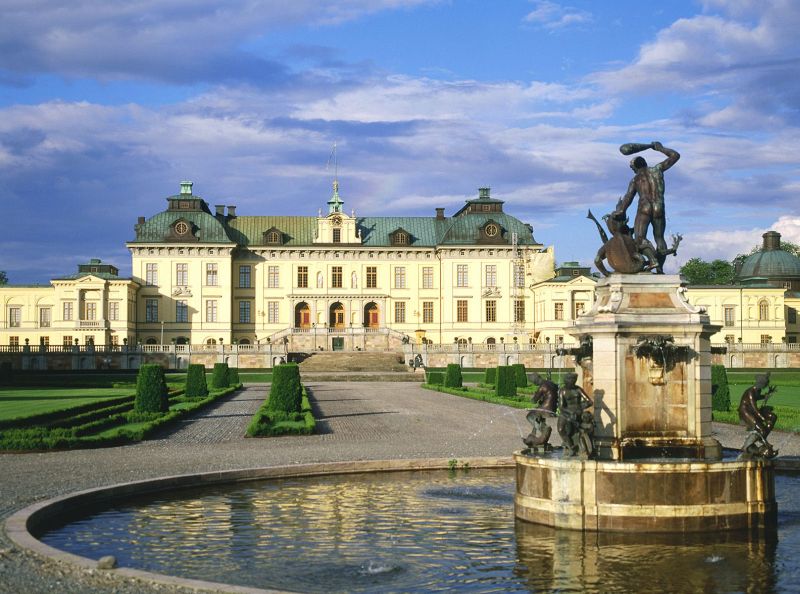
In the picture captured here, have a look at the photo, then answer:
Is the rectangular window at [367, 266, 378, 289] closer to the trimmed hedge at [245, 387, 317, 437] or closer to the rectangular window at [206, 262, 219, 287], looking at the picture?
the rectangular window at [206, 262, 219, 287]

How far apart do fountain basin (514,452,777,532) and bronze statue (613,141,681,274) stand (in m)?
2.88

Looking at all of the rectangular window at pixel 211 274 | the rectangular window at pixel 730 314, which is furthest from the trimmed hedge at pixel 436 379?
the rectangular window at pixel 730 314

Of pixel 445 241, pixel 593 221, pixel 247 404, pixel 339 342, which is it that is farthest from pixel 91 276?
pixel 593 221

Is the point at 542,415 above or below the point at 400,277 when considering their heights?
below

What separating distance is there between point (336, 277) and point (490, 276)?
12.0 metres

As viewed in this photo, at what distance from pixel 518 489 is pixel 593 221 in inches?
149

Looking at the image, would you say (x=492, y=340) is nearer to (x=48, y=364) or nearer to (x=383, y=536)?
(x=48, y=364)

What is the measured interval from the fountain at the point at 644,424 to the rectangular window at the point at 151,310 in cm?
6584

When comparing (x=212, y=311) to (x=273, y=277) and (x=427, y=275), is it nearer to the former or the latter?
(x=273, y=277)

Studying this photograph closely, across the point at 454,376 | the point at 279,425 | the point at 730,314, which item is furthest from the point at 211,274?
the point at 279,425

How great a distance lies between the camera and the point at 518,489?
41.0 feet

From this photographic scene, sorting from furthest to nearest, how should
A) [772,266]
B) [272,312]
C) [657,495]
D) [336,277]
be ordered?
[772,266], [336,277], [272,312], [657,495]

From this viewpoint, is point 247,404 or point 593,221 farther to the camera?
point 247,404

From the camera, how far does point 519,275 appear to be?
256 ft
